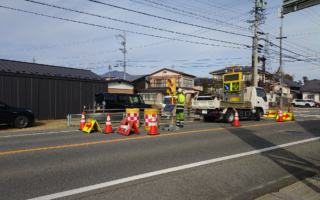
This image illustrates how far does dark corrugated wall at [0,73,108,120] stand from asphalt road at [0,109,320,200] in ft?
29.0

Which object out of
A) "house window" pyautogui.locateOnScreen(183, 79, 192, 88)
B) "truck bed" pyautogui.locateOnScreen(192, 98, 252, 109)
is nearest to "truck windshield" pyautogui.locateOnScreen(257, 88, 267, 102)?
"truck bed" pyautogui.locateOnScreen(192, 98, 252, 109)

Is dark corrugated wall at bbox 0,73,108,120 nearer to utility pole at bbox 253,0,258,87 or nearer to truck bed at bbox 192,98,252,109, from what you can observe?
truck bed at bbox 192,98,252,109

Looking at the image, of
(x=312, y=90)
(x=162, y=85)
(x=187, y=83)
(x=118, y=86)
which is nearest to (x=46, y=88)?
(x=118, y=86)

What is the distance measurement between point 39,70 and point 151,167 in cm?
1557

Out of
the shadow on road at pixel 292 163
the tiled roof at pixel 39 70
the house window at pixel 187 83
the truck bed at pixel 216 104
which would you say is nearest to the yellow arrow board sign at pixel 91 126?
the shadow on road at pixel 292 163

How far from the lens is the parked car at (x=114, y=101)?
15.6 metres

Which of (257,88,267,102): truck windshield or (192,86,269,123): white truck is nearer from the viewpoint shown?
(192,86,269,123): white truck

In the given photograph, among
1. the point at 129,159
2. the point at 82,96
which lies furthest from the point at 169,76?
the point at 129,159

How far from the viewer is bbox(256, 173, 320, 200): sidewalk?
3943mm

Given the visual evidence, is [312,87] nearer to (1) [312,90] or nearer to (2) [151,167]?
(1) [312,90]

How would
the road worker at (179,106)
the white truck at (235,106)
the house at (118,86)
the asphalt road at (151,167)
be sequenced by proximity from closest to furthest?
1. the asphalt road at (151,167)
2. the road worker at (179,106)
3. the white truck at (235,106)
4. the house at (118,86)

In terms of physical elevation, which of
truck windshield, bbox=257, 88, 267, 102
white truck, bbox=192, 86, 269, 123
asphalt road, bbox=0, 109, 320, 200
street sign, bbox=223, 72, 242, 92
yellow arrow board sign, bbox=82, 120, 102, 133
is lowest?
asphalt road, bbox=0, 109, 320, 200

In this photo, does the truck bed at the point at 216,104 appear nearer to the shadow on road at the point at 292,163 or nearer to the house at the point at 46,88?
the shadow on road at the point at 292,163

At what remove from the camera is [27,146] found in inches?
291
